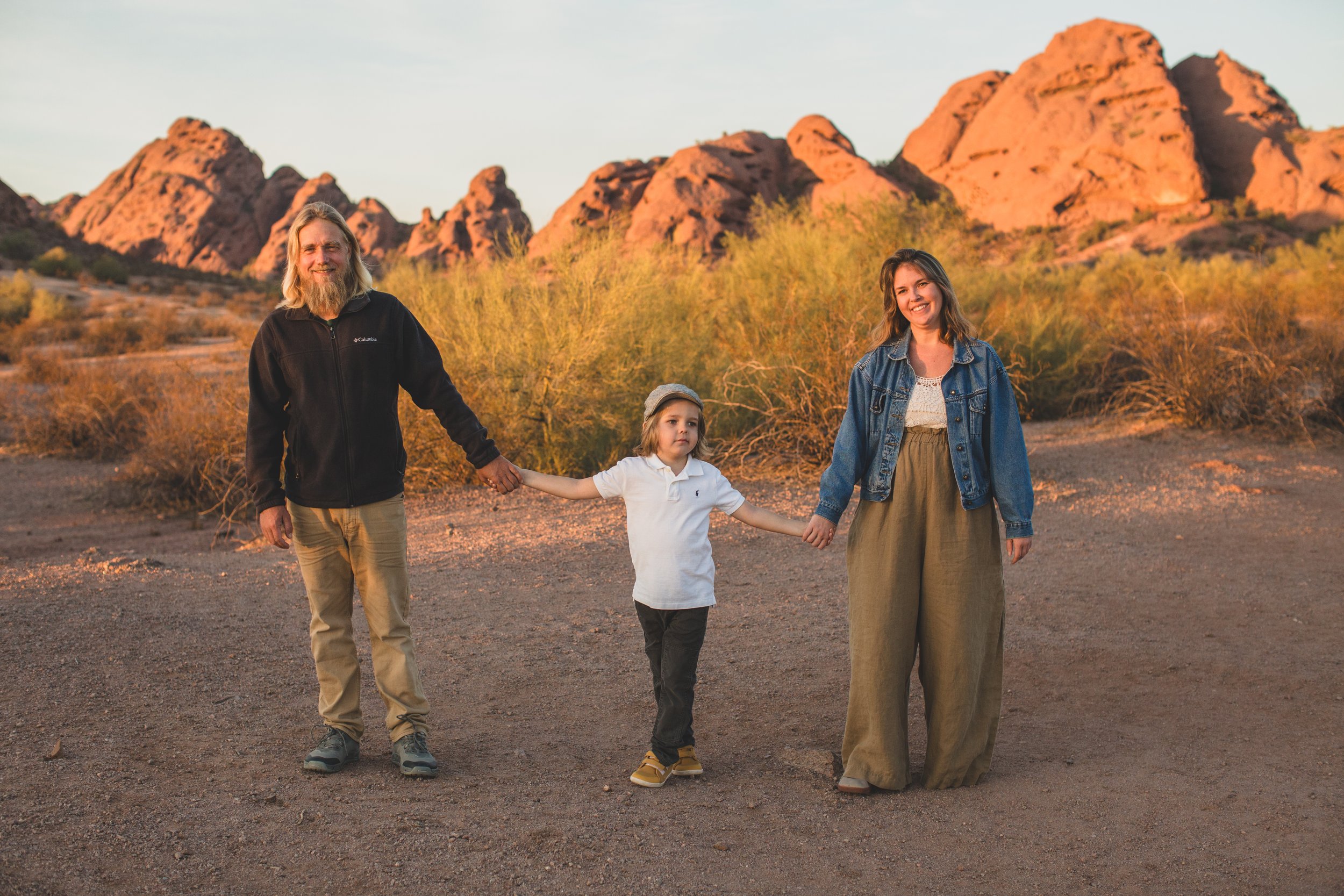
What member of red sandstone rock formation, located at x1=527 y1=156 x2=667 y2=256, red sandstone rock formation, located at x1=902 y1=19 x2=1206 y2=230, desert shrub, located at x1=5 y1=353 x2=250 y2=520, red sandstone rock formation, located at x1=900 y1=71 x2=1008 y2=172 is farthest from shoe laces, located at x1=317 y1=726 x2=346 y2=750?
red sandstone rock formation, located at x1=900 y1=71 x2=1008 y2=172

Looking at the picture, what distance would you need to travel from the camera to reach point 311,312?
3.27 m

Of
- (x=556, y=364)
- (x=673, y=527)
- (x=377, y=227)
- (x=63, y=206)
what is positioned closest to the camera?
(x=673, y=527)

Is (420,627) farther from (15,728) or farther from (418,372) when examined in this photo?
(418,372)

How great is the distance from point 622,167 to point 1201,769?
2051 inches

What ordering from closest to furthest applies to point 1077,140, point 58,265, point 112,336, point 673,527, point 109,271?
point 673,527 → point 112,336 → point 58,265 → point 109,271 → point 1077,140

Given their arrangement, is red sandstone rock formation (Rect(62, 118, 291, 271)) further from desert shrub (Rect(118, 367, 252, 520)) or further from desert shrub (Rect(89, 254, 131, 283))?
desert shrub (Rect(118, 367, 252, 520))

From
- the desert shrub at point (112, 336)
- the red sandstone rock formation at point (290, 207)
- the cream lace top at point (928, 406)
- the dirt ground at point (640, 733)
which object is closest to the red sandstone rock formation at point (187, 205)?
the red sandstone rock formation at point (290, 207)

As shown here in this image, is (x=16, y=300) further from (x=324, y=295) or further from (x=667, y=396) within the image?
(x=667, y=396)

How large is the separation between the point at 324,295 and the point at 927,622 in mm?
2302

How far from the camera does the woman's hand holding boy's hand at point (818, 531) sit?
3270mm

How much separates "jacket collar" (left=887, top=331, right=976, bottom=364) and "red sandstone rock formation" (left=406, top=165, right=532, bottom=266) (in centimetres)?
5757

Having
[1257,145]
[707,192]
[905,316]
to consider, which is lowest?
[905,316]

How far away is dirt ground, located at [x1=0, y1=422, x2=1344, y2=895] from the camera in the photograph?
9.11 feet

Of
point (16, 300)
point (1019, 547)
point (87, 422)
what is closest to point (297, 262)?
point (1019, 547)
